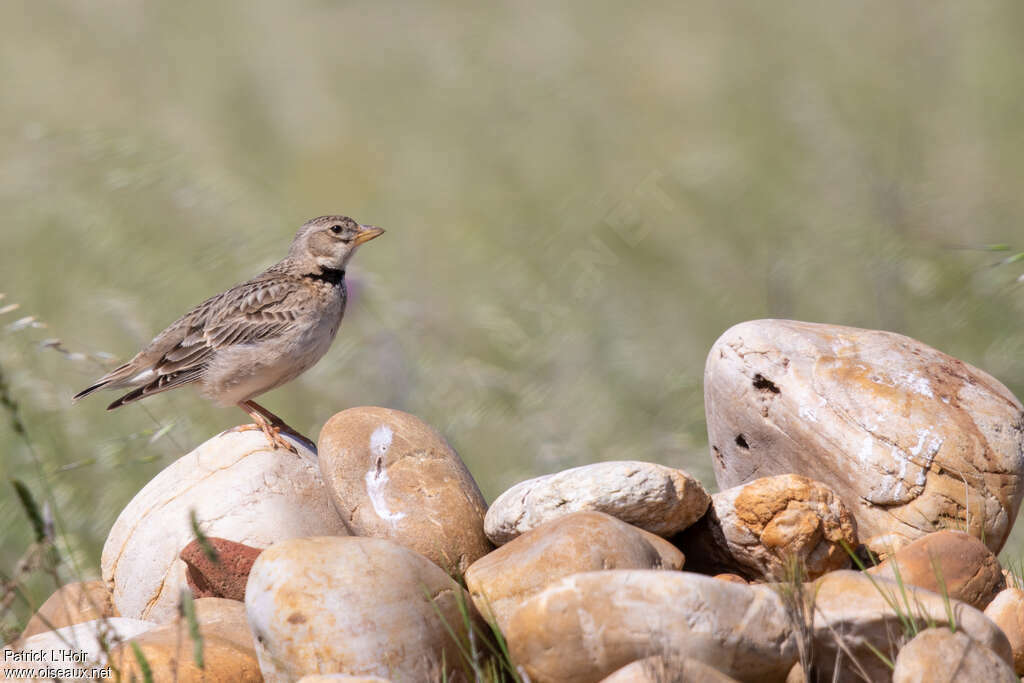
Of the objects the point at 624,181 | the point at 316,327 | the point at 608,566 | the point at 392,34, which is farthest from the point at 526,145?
the point at 608,566

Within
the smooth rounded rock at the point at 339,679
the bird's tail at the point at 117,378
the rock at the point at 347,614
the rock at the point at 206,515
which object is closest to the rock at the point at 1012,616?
the rock at the point at 347,614

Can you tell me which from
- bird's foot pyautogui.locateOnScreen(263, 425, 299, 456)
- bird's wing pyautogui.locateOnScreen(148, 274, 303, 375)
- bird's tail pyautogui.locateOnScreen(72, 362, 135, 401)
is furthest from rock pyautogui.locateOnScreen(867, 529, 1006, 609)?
bird's tail pyautogui.locateOnScreen(72, 362, 135, 401)

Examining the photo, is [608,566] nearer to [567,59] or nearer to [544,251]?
[544,251]

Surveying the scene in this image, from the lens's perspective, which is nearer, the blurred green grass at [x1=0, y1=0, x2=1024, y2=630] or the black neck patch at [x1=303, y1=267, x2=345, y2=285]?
the black neck patch at [x1=303, y1=267, x2=345, y2=285]

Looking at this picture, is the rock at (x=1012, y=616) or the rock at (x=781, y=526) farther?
the rock at (x=781, y=526)

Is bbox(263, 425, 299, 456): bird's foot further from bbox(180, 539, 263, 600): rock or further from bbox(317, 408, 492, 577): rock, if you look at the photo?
bbox(180, 539, 263, 600): rock

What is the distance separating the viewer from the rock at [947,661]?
3.60 m

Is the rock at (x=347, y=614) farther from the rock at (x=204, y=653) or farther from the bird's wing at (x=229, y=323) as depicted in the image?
the bird's wing at (x=229, y=323)

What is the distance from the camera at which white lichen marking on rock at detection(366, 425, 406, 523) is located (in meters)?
5.05

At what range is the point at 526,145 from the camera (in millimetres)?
10461

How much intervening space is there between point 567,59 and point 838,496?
7.05 m

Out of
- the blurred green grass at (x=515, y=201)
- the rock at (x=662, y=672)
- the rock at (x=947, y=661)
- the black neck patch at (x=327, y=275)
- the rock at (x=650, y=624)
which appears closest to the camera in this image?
the rock at (x=662, y=672)

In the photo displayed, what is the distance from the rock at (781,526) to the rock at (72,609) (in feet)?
8.73

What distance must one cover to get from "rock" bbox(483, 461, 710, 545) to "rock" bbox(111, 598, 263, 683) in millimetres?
1147
